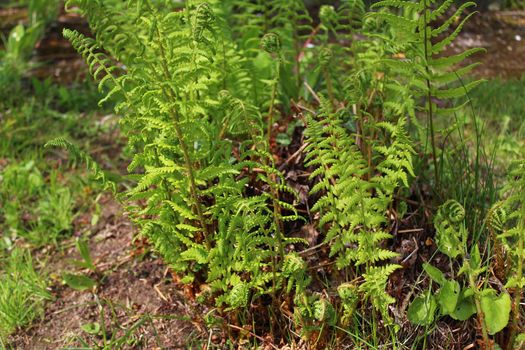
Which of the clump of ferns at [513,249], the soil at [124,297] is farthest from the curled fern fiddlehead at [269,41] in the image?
the clump of ferns at [513,249]

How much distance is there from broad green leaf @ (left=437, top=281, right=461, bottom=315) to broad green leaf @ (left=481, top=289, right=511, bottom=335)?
0.29 feet

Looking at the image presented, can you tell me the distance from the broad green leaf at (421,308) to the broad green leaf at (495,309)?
161 millimetres

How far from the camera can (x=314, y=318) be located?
2.20 m

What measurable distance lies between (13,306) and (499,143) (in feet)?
8.21

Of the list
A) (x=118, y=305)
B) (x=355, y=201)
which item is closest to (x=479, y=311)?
(x=355, y=201)

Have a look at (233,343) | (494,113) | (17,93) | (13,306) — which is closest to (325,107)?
(233,343)

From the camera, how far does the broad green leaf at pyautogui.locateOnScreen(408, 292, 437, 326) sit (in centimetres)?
211

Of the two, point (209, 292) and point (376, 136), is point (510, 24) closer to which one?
point (376, 136)

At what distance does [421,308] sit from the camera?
2125 millimetres

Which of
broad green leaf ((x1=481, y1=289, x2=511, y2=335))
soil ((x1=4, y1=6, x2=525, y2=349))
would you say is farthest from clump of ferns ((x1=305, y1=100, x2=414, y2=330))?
broad green leaf ((x1=481, y1=289, x2=511, y2=335))

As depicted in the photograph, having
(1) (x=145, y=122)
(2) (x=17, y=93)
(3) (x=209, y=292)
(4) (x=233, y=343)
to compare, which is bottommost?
(4) (x=233, y=343)

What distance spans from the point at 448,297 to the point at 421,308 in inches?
3.9

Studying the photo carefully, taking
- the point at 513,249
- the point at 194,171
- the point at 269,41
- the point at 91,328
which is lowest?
the point at 91,328

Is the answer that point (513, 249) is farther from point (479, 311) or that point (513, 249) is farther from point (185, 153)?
point (185, 153)
